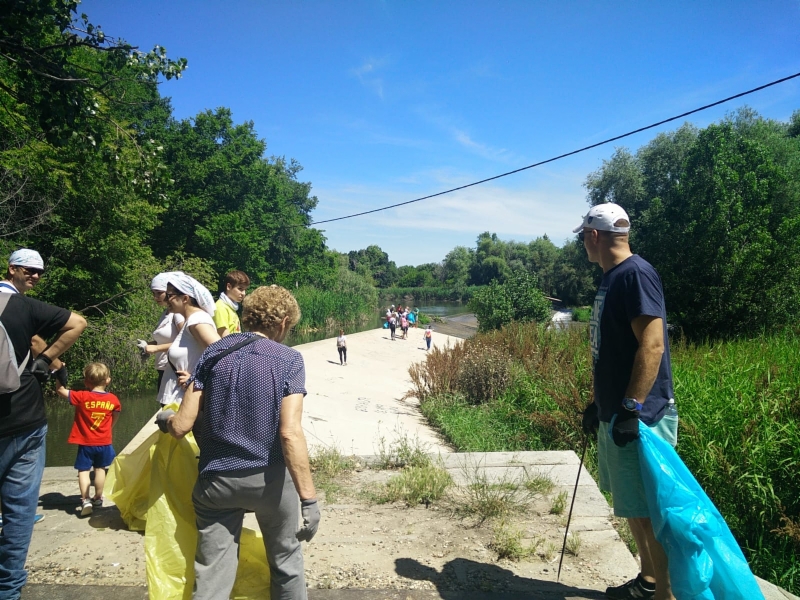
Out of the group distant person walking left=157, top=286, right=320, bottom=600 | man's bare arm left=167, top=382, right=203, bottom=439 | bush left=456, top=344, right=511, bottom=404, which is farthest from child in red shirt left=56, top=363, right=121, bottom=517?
bush left=456, top=344, right=511, bottom=404

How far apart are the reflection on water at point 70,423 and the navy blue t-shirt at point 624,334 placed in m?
11.0

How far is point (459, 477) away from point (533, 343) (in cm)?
803

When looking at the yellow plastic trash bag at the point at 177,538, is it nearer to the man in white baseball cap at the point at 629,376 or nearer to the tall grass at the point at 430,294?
the man in white baseball cap at the point at 629,376

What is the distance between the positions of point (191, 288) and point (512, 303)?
2077cm

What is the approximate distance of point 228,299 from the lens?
5133 mm

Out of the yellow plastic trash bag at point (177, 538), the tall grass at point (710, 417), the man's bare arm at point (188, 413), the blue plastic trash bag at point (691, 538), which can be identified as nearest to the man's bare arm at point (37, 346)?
the yellow plastic trash bag at point (177, 538)

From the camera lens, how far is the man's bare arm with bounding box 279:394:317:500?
8.04 feet

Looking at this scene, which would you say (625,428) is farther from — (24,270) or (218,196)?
(218,196)

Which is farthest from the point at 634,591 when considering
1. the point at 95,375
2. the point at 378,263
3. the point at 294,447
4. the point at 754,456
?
the point at 378,263

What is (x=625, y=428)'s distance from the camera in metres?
2.61

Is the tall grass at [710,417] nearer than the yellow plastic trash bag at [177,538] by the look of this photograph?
No

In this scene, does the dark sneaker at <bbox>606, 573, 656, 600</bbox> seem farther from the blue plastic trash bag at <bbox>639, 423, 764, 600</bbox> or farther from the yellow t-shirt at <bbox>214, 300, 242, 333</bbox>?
the yellow t-shirt at <bbox>214, 300, 242, 333</bbox>

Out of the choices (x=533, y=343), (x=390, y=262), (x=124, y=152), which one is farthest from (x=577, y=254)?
(x=390, y=262)

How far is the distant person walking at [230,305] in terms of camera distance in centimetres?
461
